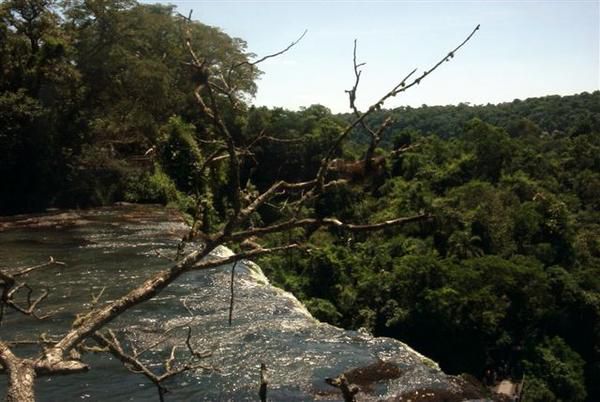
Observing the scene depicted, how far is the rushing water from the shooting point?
6.99 meters

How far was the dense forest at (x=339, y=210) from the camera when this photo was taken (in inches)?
760

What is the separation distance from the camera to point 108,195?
860 inches

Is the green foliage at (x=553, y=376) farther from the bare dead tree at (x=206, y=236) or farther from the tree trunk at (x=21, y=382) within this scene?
the tree trunk at (x=21, y=382)

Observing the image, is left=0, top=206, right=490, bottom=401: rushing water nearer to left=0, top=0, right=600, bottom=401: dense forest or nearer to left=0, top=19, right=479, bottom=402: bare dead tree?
left=0, top=19, right=479, bottom=402: bare dead tree

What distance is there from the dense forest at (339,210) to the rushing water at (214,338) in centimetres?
361

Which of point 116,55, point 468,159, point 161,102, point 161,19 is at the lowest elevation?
point 468,159

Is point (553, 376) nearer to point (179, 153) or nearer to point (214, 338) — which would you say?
point (214, 338)

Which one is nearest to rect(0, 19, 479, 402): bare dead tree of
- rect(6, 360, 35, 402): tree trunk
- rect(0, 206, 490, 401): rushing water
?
rect(6, 360, 35, 402): tree trunk

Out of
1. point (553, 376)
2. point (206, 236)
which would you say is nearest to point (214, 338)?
point (206, 236)

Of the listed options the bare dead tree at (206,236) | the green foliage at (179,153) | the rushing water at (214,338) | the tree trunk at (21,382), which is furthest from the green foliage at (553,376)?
the tree trunk at (21,382)

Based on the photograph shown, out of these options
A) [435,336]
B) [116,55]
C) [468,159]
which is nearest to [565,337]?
[435,336]

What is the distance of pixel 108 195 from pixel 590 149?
3212 cm

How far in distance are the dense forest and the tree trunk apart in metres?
Answer: 11.8

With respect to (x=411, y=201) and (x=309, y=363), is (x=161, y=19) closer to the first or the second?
(x=411, y=201)
